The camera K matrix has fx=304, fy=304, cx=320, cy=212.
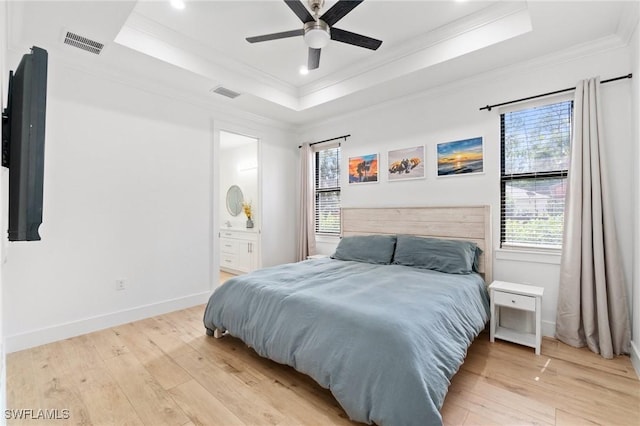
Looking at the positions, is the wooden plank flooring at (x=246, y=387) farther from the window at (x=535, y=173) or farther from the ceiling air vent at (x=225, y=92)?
the ceiling air vent at (x=225, y=92)

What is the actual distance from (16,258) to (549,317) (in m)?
4.82

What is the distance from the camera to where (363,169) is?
4285mm

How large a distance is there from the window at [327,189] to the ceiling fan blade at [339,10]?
8.04ft

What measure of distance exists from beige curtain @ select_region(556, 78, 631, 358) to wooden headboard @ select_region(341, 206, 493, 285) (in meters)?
0.64

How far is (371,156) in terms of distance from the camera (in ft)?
13.8

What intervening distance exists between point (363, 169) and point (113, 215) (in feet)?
9.99

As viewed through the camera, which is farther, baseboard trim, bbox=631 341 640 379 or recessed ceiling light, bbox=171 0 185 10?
recessed ceiling light, bbox=171 0 185 10

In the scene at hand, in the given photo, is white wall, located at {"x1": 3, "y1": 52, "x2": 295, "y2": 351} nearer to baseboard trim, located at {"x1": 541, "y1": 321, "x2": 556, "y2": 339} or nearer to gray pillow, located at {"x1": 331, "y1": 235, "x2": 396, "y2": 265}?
gray pillow, located at {"x1": 331, "y1": 235, "x2": 396, "y2": 265}

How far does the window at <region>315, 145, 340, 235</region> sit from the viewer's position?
187 inches

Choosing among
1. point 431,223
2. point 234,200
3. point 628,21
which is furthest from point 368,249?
point 234,200

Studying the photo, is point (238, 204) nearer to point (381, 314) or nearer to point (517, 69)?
point (381, 314)

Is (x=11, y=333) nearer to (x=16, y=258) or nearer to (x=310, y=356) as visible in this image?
(x=16, y=258)

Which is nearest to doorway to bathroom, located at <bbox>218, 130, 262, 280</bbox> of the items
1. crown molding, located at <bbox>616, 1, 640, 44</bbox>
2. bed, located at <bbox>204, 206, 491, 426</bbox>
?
bed, located at <bbox>204, 206, 491, 426</bbox>

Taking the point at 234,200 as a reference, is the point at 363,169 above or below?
above
